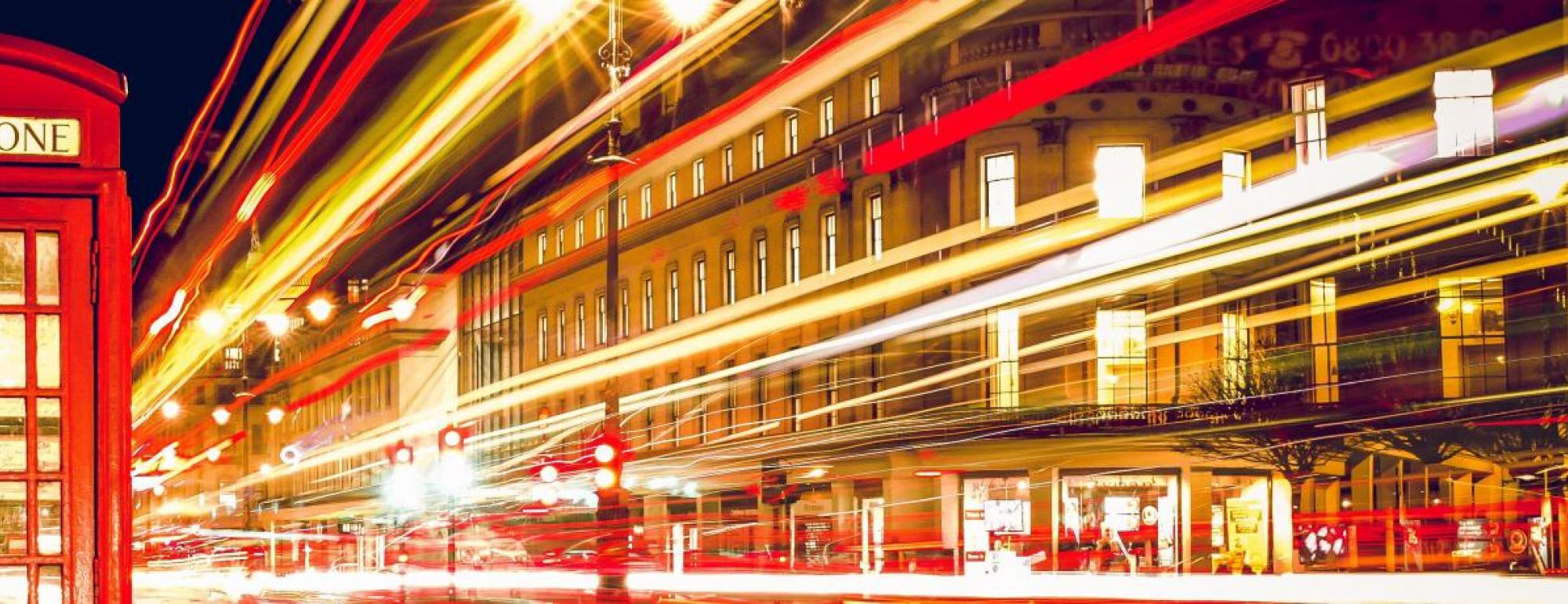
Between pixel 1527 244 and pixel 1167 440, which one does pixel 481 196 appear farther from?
pixel 1527 244

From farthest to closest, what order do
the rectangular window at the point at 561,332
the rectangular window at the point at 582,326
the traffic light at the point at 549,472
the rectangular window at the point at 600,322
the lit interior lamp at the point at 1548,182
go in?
the rectangular window at the point at 561,332 < the rectangular window at the point at 582,326 < the rectangular window at the point at 600,322 < the lit interior lamp at the point at 1548,182 < the traffic light at the point at 549,472

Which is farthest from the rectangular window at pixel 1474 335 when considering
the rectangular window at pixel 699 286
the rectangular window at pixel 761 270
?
the rectangular window at pixel 699 286

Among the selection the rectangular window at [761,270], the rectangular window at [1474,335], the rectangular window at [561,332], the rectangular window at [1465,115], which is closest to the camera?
the rectangular window at [1465,115]

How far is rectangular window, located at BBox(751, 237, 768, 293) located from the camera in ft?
166

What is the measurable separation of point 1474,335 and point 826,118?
54.9 feet

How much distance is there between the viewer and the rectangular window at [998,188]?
41.9 metres

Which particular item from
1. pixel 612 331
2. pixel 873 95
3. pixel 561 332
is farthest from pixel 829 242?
pixel 612 331

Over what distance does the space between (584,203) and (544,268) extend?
18.8 ft

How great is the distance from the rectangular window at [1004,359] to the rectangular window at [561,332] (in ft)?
89.8

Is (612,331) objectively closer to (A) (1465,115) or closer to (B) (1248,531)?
(A) (1465,115)

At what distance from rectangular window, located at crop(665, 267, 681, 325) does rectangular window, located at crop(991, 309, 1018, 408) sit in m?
16.1

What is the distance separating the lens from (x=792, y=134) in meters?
48.8

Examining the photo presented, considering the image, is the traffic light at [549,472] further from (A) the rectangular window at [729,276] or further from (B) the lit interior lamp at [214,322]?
(A) the rectangular window at [729,276]

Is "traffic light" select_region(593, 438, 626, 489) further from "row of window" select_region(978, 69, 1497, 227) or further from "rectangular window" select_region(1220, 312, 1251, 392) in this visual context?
"rectangular window" select_region(1220, 312, 1251, 392)
